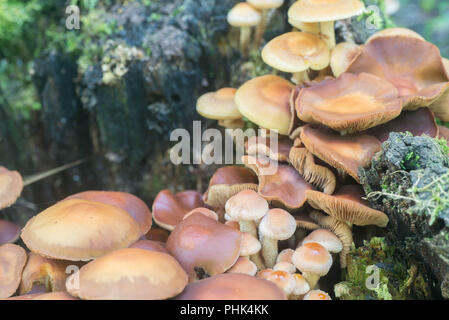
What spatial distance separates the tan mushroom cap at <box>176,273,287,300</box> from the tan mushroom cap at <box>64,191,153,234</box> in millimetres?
846

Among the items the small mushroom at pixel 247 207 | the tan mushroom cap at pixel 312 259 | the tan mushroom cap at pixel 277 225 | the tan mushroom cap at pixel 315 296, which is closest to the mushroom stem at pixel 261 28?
the small mushroom at pixel 247 207

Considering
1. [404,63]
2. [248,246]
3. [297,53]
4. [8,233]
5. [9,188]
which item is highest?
[297,53]

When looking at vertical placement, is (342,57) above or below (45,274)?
above

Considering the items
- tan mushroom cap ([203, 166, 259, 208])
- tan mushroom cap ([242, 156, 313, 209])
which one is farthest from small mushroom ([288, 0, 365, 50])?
tan mushroom cap ([203, 166, 259, 208])

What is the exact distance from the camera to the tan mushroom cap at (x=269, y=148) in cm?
287

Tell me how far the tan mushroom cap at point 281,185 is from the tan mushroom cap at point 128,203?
78 centimetres

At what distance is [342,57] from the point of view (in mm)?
3133

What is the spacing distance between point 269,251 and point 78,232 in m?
1.12

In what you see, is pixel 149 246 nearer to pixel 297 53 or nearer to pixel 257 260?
pixel 257 260

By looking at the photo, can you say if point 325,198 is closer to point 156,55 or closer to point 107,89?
point 156,55

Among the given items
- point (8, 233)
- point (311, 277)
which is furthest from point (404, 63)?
point (8, 233)

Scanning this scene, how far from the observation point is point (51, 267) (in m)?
2.44

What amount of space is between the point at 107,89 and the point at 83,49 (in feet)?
1.50
